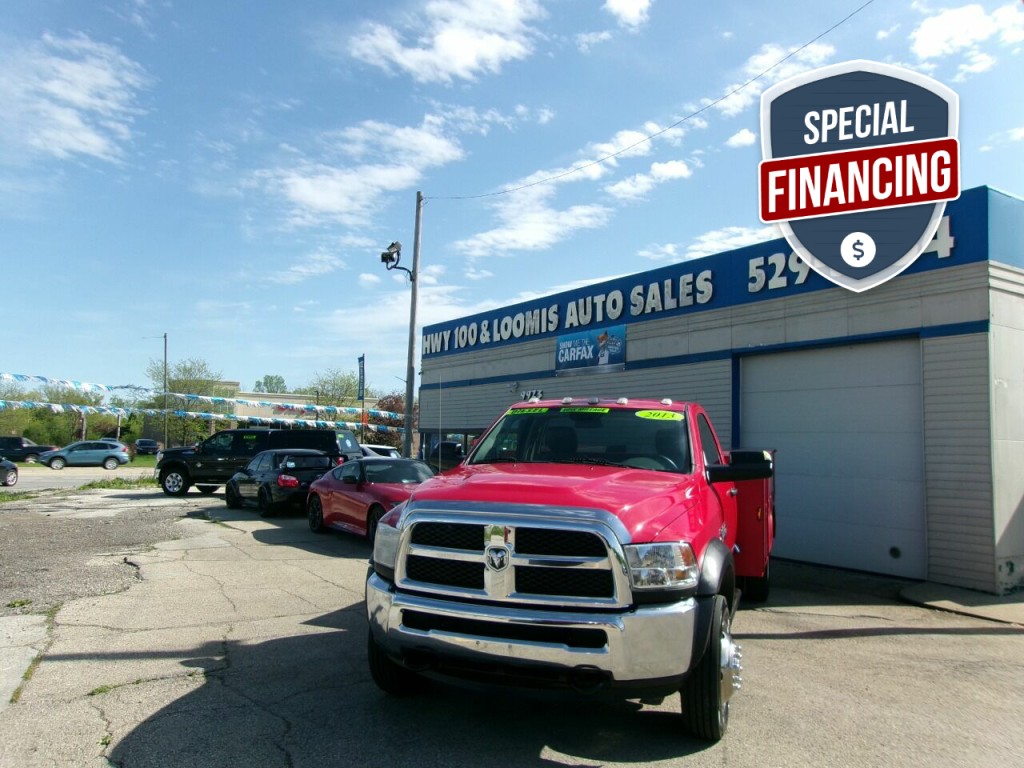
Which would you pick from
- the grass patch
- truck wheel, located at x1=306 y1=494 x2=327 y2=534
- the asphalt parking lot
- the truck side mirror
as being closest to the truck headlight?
the asphalt parking lot

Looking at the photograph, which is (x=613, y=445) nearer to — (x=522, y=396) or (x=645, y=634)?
(x=645, y=634)

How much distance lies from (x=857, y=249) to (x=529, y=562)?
31.3 feet

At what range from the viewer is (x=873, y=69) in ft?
36.9

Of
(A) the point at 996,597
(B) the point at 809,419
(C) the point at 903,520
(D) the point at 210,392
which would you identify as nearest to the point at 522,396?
(B) the point at 809,419

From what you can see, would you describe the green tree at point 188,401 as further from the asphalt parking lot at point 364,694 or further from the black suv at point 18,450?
the asphalt parking lot at point 364,694

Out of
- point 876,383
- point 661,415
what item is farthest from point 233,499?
point 661,415

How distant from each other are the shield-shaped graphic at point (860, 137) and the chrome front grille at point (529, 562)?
883 cm

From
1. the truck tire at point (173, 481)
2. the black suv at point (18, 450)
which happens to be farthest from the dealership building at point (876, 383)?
the black suv at point (18, 450)

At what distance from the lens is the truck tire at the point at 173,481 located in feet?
71.9

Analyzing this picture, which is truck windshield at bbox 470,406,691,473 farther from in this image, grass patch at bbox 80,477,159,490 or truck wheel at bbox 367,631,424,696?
grass patch at bbox 80,477,159,490

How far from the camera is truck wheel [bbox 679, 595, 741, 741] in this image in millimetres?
4020

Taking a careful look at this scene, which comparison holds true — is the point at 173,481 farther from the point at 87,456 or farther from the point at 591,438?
the point at 87,456

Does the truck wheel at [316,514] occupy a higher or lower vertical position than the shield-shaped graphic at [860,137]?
lower

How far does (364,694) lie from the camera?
4.94 meters
